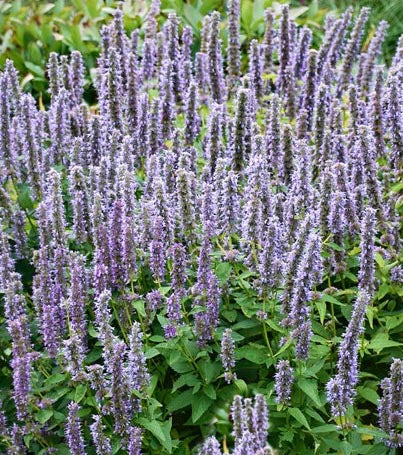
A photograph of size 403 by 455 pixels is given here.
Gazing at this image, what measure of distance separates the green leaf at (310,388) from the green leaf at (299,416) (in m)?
0.10

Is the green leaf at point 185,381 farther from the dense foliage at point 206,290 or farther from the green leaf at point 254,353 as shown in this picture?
the green leaf at point 254,353

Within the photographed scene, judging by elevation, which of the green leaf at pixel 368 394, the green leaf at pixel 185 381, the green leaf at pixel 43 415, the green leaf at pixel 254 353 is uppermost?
the green leaf at pixel 254 353

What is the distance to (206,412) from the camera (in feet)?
16.4

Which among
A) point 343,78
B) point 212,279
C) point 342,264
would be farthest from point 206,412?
point 343,78

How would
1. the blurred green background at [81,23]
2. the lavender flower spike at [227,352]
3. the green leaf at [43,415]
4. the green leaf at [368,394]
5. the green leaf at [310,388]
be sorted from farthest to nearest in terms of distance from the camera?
the blurred green background at [81,23], the green leaf at [368,394], the green leaf at [43,415], the green leaf at [310,388], the lavender flower spike at [227,352]

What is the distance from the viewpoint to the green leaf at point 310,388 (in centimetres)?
451

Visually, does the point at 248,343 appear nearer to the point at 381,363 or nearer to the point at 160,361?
the point at 160,361

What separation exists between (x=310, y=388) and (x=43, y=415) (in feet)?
4.73

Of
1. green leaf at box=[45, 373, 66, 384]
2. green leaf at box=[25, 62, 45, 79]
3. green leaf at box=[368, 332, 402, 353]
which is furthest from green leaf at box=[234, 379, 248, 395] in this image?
green leaf at box=[25, 62, 45, 79]

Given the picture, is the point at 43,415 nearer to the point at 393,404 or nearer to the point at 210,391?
the point at 210,391

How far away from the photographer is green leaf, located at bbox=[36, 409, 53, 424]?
4625 millimetres

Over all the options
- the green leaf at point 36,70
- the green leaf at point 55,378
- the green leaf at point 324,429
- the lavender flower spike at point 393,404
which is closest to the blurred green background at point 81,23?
the green leaf at point 36,70

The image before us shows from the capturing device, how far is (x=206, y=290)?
480 centimetres

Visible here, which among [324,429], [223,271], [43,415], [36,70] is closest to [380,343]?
[324,429]
